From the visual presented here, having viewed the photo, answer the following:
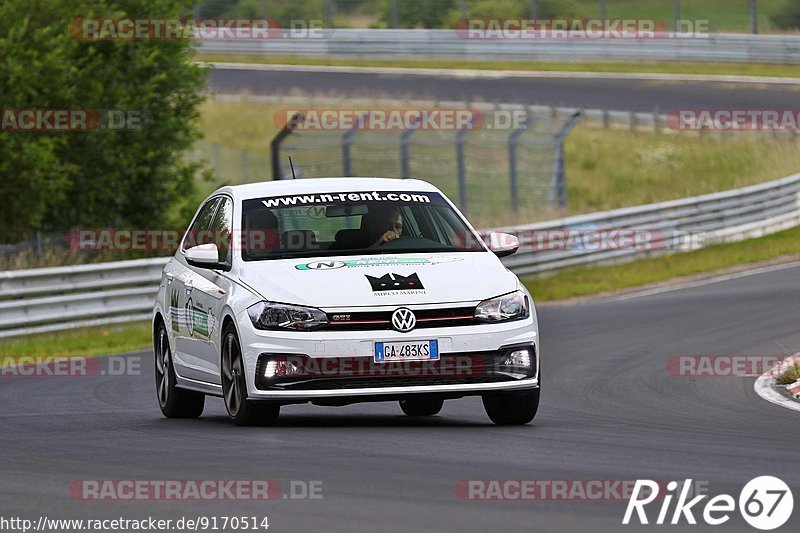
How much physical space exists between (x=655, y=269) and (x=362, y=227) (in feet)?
54.2

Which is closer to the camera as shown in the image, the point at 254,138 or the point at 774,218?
the point at 774,218

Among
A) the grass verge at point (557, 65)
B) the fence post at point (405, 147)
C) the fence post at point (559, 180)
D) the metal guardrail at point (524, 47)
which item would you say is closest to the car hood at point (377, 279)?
the fence post at point (405, 147)

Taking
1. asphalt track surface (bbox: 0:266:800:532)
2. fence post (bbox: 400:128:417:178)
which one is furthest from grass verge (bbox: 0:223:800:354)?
asphalt track surface (bbox: 0:266:800:532)

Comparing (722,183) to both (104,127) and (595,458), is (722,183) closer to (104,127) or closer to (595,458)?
(104,127)

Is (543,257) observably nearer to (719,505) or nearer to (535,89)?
(535,89)

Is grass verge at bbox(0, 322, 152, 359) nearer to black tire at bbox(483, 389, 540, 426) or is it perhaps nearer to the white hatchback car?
the white hatchback car

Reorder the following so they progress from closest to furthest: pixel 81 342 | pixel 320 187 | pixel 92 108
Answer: pixel 320 187
pixel 81 342
pixel 92 108

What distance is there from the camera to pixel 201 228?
11984mm

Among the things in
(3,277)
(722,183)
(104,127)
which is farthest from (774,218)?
(3,277)

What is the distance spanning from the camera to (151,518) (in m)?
6.95

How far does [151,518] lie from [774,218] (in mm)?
24320

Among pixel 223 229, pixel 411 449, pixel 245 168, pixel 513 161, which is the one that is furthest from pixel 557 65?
pixel 411 449

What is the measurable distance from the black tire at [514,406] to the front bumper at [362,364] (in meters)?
0.36

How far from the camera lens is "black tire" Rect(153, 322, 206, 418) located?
1190 centimetres
